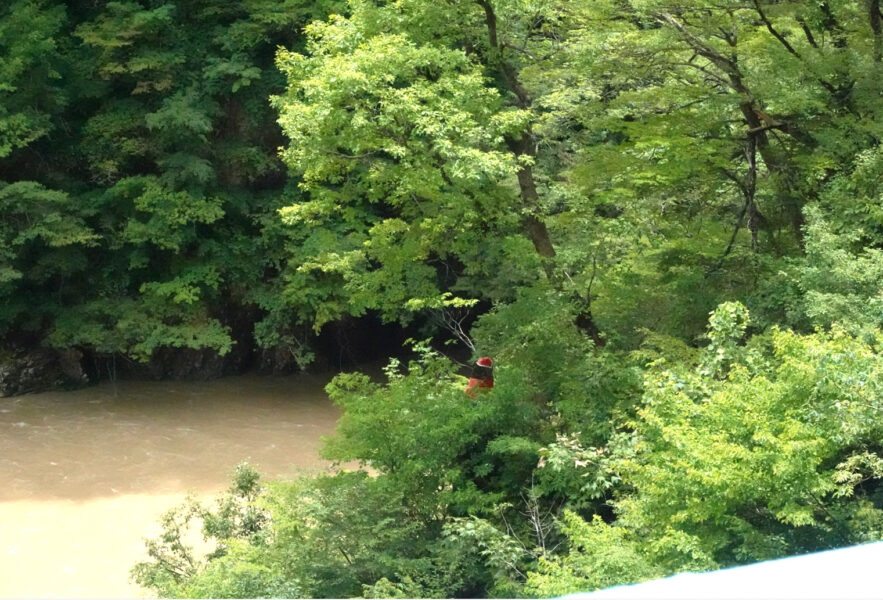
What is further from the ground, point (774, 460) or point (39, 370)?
point (774, 460)

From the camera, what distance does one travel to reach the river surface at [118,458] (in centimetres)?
1207

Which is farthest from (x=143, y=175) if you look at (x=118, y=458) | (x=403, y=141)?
(x=403, y=141)

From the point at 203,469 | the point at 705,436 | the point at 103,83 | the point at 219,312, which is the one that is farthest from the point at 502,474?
the point at 103,83

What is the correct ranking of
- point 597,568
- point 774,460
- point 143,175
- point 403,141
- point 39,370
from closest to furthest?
point 774,460, point 597,568, point 403,141, point 39,370, point 143,175

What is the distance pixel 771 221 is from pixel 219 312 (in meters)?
12.0

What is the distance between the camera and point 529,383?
1085cm

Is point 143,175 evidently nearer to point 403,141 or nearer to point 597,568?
point 403,141

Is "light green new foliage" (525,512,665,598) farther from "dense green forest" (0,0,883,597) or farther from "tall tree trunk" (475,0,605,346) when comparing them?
"tall tree trunk" (475,0,605,346)

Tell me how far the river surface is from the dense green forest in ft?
6.43

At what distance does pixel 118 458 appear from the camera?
1574 cm

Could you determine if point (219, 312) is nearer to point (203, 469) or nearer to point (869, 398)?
point (203, 469)

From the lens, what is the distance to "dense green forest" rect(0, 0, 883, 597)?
6.46 meters

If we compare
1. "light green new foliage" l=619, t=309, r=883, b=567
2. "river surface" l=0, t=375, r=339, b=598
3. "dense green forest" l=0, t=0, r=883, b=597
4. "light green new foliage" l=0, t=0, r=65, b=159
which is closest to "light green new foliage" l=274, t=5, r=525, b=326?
"dense green forest" l=0, t=0, r=883, b=597

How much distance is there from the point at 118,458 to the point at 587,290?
9.22m
